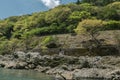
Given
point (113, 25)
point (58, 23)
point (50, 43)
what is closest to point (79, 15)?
point (58, 23)

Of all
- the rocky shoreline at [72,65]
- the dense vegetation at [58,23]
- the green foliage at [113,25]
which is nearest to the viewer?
the rocky shoreline at [72,65]

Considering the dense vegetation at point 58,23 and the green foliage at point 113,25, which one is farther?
the dense vegetation at point 58,23

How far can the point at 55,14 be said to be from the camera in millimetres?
126375

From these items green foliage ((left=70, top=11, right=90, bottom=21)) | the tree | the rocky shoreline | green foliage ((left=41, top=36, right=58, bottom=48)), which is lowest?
the rocky shoreline

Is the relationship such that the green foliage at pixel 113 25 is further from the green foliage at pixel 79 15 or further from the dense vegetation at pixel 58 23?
the green foliage at pixel 79 15

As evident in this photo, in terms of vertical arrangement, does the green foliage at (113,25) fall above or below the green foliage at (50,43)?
above

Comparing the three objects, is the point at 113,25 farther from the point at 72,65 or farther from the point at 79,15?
the point at 72,65

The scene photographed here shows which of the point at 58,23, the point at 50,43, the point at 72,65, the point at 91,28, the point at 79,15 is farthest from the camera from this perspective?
the point at 58,23

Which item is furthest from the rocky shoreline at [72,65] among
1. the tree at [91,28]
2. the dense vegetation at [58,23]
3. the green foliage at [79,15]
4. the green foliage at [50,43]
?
the green foliage at [79,15]

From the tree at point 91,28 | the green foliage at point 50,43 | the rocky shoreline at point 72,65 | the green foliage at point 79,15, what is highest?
the green foliage at point 79,15

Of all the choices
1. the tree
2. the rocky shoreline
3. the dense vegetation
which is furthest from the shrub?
the rocky shoreline

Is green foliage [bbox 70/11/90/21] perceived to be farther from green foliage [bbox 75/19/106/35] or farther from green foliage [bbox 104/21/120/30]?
green foliage [bbox 75/19/106/35]

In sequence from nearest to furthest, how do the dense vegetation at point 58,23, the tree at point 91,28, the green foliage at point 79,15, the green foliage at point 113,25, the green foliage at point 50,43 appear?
the tree at point 91,28, the green foliage at point 50,43, the green foliage at point 113,25, the dense vegetation at point 58,23, the green foliage at point 79,15

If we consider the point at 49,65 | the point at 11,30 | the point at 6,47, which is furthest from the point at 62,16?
the point at 49,65
